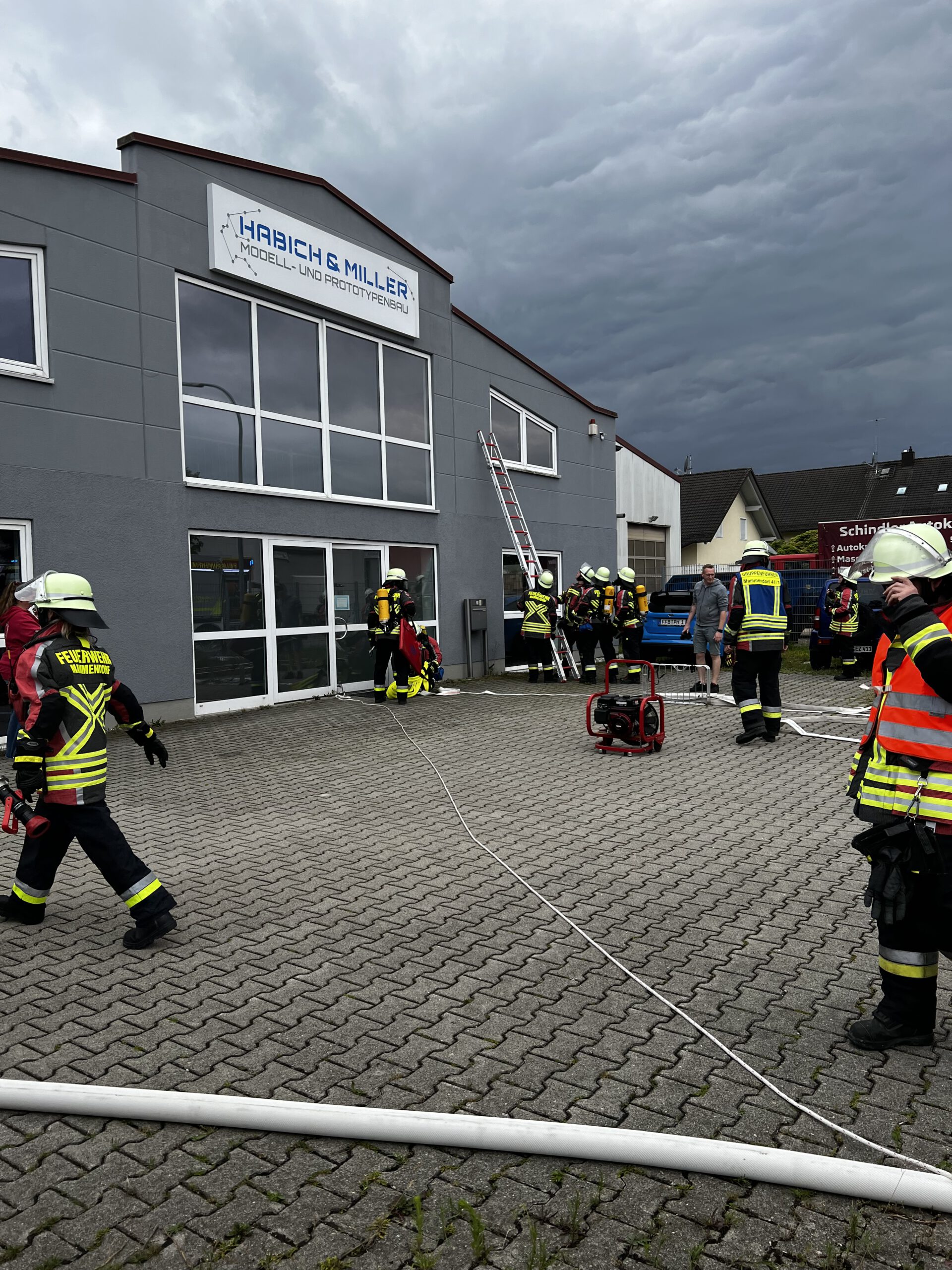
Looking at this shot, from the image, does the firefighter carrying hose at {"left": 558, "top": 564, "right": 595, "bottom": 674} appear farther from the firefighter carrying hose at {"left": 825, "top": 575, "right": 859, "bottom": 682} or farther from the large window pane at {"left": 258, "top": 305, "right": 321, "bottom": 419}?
the large window pane at {"left": 258, "top": 305, "right": 321, "bottom": 419}

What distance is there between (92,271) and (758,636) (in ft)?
28.2

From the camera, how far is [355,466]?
14680 mm

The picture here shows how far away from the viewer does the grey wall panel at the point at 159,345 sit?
37.8 ft

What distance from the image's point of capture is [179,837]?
6719 millimetres

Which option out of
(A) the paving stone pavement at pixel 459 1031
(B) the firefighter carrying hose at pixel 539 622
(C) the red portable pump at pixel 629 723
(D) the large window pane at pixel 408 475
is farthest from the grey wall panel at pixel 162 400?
(B) the firefighter carrying hose at pixel 539 622

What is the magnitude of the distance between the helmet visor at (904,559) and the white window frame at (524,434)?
14.5 metres

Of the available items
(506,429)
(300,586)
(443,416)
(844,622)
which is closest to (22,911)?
(300,586)

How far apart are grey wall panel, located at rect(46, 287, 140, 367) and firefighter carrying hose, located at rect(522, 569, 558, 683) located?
7510 millimetres

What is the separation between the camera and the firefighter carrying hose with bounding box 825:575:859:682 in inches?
615

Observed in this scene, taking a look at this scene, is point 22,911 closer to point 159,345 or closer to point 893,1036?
point 893,1036

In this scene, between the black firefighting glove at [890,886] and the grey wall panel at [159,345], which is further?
the grey wall panel at [159,345]

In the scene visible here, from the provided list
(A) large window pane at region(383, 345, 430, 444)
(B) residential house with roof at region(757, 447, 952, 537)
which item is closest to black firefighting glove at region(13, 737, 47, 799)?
(A) large window pane at region(383, 345, 430, 444)

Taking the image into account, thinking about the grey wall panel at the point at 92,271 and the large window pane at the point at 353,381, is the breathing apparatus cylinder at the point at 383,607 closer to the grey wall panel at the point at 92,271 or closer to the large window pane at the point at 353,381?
the large window pane at the point at 353,381

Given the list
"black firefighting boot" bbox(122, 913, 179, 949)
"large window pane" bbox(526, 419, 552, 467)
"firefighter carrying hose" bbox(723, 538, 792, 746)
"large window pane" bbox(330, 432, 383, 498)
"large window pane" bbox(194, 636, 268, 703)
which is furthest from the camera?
"large window pane" bbox(526, 419, 552, 467)
